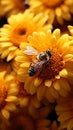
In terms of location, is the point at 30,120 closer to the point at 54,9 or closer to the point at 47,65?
the point at 47,65

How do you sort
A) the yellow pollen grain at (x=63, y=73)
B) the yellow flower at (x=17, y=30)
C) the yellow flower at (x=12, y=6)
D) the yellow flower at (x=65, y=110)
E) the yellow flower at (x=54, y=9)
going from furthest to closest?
the yellow flower at (x=12, y=6) → the yellow flower at (x=54, y=9) → the yellow flower at (x=17, y=30) → the yellow flower at (x=65, y=110) → the yellow pollen grain at (x=63, y=73)

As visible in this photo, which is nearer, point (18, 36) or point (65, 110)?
point (65, 110)

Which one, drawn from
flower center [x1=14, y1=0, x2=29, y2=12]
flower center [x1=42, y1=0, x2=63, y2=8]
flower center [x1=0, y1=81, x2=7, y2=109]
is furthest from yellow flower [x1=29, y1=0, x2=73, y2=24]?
flower center [x1=0, y1=81, x2=7, y2=109]

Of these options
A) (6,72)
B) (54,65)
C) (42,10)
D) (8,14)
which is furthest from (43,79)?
(8,14)

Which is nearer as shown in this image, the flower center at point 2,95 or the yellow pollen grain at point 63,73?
the yellow pollen grain at point 63,73

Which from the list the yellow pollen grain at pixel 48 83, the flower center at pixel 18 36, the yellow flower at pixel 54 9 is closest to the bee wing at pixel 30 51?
the yellow pollen grain at pixel 48 83

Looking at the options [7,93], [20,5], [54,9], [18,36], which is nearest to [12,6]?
[20,5]

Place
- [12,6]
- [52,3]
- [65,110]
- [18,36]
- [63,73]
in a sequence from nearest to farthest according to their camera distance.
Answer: [63,73] → [65,110] → [18,36] → [52,3] → [12,6]

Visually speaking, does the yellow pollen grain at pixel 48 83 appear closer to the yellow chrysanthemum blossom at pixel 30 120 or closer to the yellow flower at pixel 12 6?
the yellow chrysanthemum blossom at pixel 30 120
